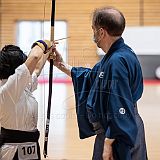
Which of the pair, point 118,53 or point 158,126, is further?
point 158,126

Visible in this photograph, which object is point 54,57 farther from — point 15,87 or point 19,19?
point 19,19

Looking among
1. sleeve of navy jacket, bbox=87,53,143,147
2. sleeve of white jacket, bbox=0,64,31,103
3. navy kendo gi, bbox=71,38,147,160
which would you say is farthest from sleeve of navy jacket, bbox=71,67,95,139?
sleeve of white jacket, bbox=0,64,31,103

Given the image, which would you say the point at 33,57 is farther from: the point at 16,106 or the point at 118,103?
the point at 118,103

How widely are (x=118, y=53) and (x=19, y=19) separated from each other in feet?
21.6

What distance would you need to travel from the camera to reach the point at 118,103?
4.64ft

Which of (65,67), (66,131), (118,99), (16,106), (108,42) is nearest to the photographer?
(118,99)

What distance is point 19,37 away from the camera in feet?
23.7

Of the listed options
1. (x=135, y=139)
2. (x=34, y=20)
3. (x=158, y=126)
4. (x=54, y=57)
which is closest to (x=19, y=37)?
(x=34, y=20)

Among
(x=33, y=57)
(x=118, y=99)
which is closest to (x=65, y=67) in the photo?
(x=33, y=57)

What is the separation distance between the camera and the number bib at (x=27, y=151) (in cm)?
167

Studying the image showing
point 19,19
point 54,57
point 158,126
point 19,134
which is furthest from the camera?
point 19,19

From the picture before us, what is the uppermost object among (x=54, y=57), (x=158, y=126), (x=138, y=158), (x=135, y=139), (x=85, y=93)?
(x=54, y=57)

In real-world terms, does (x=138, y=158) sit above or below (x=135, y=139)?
below

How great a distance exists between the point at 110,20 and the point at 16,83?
47 cm
